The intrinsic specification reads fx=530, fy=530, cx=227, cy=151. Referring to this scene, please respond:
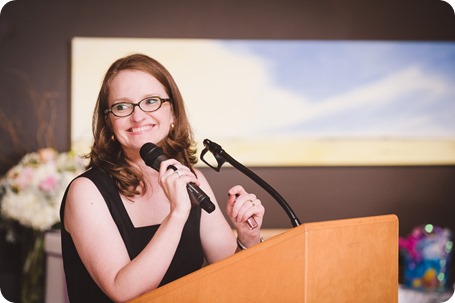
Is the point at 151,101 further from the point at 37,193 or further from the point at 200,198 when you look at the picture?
the point at 37,193

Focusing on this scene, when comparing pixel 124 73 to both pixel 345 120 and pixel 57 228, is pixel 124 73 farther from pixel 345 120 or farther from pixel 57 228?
pixel 345 120

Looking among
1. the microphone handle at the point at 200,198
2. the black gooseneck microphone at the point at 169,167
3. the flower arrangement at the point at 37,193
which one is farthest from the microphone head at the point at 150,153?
the flower arrangement at the point at 37,193

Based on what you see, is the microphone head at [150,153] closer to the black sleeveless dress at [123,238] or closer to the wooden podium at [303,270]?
the black sleeveless dress at [123,238]

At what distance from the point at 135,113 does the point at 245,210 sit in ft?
1.26

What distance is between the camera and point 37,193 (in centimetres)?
264

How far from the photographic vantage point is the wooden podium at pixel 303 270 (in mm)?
928

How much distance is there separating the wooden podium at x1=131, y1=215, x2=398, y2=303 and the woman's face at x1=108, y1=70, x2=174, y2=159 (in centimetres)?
52

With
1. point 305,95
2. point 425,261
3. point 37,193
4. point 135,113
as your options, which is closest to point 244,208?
point 135,113

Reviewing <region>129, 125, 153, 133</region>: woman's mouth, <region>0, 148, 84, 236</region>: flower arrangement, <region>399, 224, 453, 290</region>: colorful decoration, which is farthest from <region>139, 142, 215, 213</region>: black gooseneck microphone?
<region>399, 224, 453, 290</region>: colorful decoration

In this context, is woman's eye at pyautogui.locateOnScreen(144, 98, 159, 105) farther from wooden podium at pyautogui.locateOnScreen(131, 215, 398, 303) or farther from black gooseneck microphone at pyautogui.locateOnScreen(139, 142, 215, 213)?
wooden podium at pyautogui.locateOnScreen(131, 215, 398, 303)

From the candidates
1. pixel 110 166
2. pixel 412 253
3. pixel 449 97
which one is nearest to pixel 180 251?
pixel 110 166

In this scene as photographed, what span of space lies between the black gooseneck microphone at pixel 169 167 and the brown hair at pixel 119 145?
0.65 feet

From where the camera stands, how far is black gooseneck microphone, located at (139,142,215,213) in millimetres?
1125

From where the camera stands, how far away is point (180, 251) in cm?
147
